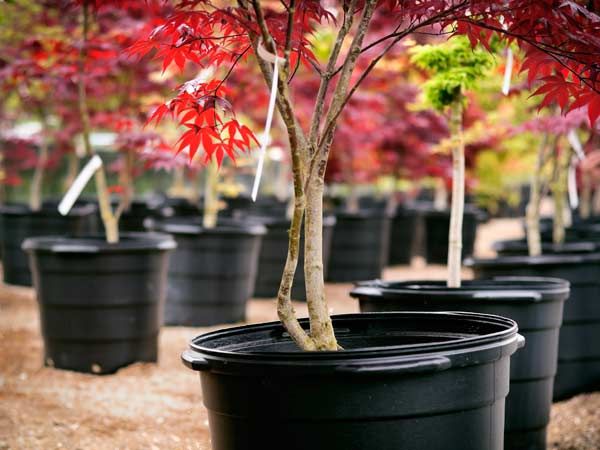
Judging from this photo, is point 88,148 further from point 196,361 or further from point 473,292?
point 196,361

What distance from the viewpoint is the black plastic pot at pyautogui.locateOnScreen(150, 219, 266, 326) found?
21.5 feet

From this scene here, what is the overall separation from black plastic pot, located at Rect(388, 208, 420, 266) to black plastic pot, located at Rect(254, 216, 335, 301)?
10.7 feet

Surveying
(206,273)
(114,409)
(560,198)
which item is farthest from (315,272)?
(206,273)

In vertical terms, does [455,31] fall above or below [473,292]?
above

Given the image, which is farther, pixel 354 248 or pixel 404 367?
pixel 354 248

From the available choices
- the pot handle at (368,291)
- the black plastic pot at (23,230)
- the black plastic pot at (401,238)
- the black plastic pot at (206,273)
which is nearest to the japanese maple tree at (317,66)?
the pot handle at (368,291)

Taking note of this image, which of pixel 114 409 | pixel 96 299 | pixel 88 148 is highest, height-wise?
pixel 88 148

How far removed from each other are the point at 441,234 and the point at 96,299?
301 inches

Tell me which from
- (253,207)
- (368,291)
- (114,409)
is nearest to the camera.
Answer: (368,291)

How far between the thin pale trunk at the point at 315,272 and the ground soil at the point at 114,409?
127cm

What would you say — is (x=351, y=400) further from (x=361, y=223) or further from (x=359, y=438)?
(x=361, y=223)

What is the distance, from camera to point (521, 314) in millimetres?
3266

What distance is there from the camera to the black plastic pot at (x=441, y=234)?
1175 centimetres

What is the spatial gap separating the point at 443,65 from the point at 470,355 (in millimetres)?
1889
